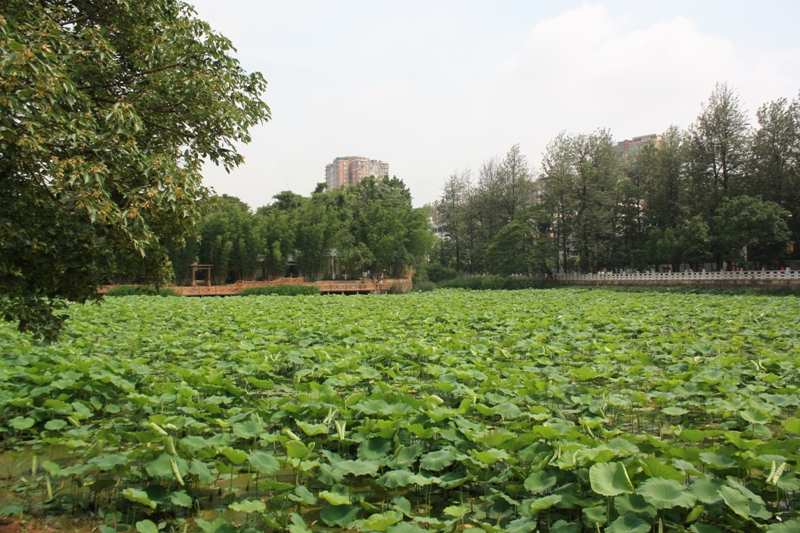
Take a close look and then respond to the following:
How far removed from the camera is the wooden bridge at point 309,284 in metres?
25.0

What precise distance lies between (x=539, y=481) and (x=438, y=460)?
0.49m

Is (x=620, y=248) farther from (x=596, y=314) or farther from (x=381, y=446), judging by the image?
(x=381, y=446)

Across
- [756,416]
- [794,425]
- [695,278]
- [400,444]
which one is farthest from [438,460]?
[695,278]

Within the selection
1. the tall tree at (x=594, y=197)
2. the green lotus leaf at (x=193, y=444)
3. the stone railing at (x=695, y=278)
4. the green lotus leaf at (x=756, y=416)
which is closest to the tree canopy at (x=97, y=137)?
the green lotus leaf at (x=193, y=444)

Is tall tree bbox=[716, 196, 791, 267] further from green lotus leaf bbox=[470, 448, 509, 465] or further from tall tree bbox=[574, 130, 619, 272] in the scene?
green lotus leaf bbox=[470, 448, 509, 465]

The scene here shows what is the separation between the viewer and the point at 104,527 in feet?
7.25

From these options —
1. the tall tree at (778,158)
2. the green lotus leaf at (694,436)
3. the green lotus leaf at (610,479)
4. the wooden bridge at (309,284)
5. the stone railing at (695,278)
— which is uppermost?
the tall tree at (778,158)

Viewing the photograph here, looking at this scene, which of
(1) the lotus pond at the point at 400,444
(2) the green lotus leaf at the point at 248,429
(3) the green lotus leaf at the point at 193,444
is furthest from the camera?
(2) the green lotus leaf at the point at 248,429

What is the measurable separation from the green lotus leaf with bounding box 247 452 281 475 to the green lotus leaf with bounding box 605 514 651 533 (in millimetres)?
1463

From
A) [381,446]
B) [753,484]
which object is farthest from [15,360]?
[753,484]

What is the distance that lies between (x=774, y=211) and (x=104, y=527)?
27.8 metres

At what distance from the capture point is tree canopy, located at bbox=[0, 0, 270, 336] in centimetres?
279

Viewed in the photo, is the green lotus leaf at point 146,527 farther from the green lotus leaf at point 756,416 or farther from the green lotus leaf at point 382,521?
the green lotus leaf at point 756,416

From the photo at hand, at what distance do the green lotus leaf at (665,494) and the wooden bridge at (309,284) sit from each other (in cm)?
2431
